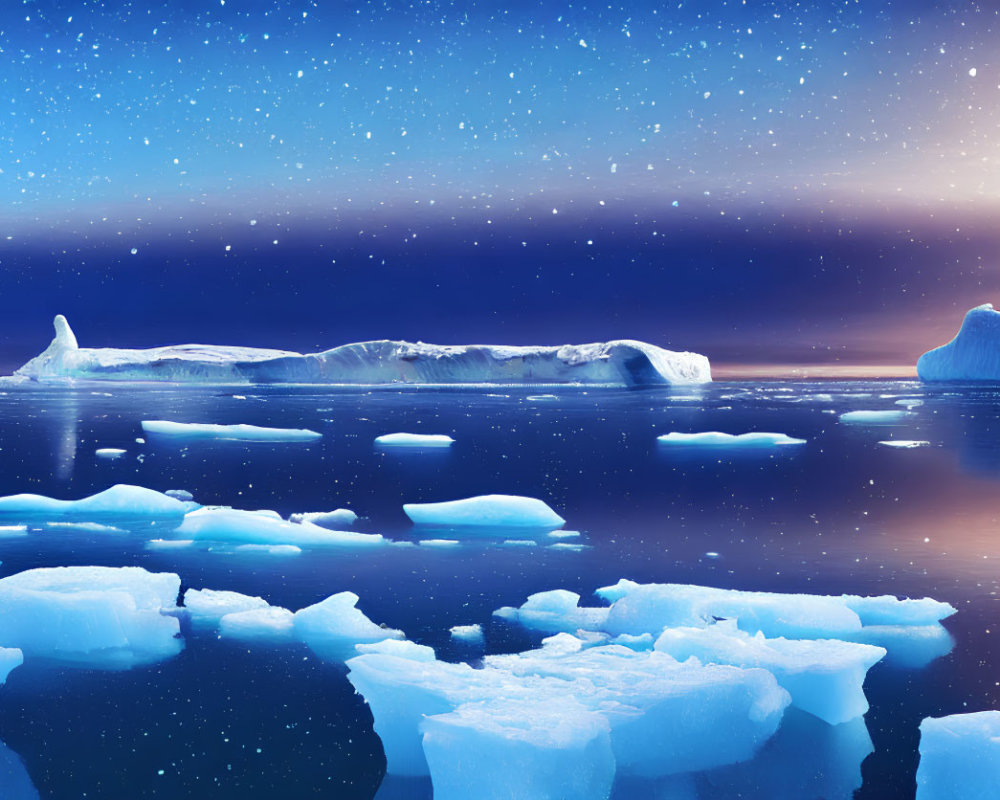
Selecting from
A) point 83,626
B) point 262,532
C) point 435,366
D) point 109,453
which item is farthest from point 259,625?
point 435,366

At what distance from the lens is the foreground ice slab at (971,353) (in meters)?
38.5

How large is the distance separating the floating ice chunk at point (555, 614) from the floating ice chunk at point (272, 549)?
2.25 meters

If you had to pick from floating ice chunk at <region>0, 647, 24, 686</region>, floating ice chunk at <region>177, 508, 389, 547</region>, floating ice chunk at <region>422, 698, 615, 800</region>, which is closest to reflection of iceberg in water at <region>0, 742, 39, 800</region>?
floating ice chunk at <region>0, 647, 24, 686</region>

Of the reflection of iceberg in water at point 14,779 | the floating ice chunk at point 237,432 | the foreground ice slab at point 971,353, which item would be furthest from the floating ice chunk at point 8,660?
the foreground ice slab at point 971,353

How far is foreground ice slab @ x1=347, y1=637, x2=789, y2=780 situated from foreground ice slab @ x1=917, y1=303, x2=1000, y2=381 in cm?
3967

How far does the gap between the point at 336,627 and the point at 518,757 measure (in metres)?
2.05

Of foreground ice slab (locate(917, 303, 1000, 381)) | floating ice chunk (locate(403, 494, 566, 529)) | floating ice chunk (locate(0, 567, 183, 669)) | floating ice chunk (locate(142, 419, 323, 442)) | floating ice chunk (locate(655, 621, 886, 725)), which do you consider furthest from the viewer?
foreground ice slab (locate(917, 303, 1000, 381))

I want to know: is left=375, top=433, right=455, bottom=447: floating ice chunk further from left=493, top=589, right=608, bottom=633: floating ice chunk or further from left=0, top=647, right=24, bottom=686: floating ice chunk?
left=0, top=647, right=24, bottom=686: floating ice chunk

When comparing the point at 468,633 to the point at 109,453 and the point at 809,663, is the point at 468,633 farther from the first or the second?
the point at 109,453

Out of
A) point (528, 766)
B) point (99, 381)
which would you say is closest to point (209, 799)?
point (528, 766)

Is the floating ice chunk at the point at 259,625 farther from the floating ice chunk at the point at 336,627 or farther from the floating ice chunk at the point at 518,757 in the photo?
the floating ice chunk at the point at 518,757

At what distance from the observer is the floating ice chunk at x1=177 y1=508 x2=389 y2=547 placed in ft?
22.9

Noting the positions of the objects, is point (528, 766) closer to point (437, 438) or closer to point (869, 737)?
point (869, 737)

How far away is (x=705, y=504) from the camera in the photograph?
940 centimetres
